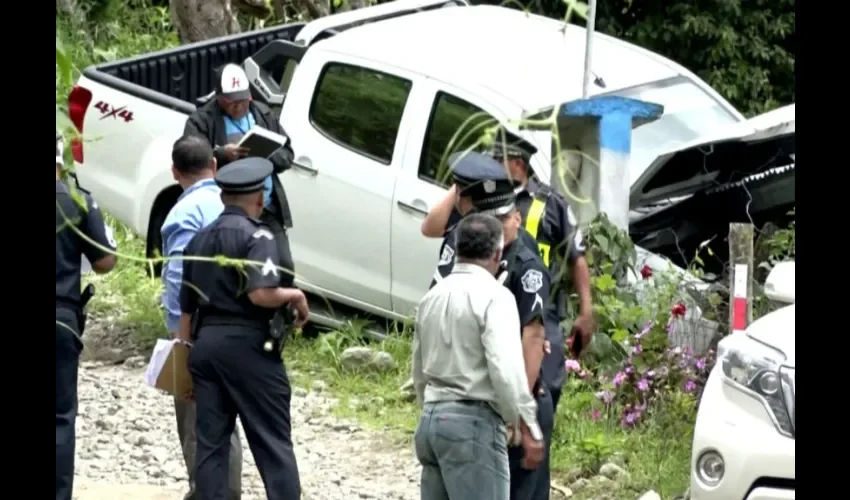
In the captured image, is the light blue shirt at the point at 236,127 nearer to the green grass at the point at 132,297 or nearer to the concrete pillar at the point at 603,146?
the green grass at the point at 132,297

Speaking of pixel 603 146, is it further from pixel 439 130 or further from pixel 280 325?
pixel 280 325

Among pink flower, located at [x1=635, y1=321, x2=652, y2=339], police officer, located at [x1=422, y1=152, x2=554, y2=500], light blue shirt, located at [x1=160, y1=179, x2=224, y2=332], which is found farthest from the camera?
pink flower, located at [x1=635, y1=321, x2=652, y2=339]

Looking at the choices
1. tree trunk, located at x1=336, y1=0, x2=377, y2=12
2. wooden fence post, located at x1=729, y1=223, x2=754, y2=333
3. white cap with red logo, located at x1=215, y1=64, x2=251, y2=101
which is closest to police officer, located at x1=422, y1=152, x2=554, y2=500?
wooden fence post, located at x1=729, y1=223, x2=754, y2=333

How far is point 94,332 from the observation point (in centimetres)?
921

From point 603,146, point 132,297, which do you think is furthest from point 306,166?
point 603,146

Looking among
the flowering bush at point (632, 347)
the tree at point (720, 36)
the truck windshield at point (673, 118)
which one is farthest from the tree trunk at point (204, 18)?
the flowering bush at point (632, 347)

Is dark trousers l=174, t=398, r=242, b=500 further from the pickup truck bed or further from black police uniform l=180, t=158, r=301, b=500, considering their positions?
the pickup truck bed

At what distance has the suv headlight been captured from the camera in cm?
543

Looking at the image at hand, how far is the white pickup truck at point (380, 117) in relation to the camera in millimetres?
8289

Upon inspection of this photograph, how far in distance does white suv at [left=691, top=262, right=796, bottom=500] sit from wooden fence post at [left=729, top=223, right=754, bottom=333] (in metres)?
1.06
